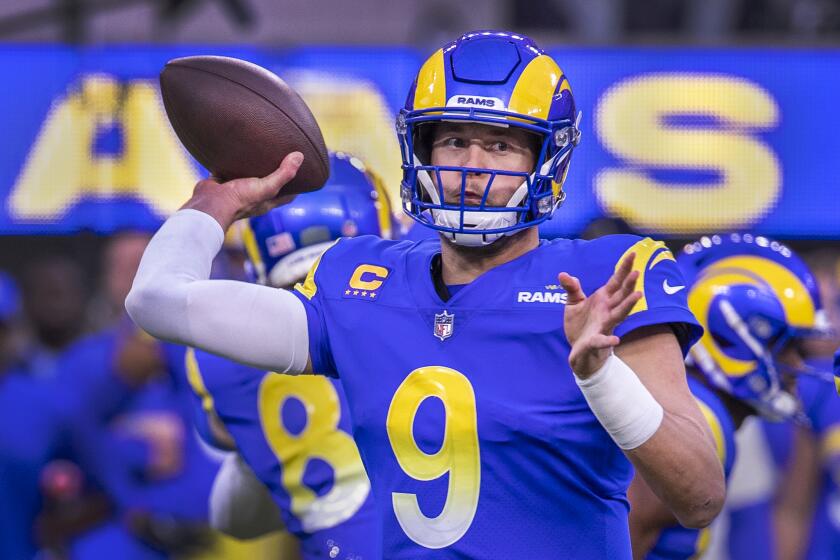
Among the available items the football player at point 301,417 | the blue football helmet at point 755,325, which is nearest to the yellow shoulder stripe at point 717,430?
the blue football helmet at point 755,325

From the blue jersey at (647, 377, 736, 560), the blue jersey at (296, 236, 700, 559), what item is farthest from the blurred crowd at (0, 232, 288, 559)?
the blue jersey at (296, 236, 700, 559)

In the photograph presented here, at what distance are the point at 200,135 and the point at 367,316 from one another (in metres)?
0.49

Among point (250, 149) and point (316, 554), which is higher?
point (250, 149)

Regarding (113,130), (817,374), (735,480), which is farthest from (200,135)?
(113,130)

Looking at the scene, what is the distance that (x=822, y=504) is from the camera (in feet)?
16.7

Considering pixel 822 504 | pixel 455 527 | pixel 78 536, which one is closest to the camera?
pixel 455 527

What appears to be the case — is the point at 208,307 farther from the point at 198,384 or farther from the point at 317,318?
the point at 198,384

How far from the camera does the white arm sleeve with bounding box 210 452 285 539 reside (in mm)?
3506

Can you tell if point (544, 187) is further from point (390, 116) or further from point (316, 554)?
point (390, 116)

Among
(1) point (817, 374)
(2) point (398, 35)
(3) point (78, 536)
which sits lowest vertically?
(3) point (78, 536)

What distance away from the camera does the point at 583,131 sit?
601 cm

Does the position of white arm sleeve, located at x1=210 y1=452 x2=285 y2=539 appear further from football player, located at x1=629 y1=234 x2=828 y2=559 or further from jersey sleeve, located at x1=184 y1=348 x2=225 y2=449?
football player, located at x1=629 y1=234 x2=828 y2=559

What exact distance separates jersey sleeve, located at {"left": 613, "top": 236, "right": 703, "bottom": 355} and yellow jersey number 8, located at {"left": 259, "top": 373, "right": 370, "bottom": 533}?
1179mm

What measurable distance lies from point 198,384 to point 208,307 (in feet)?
3.42
